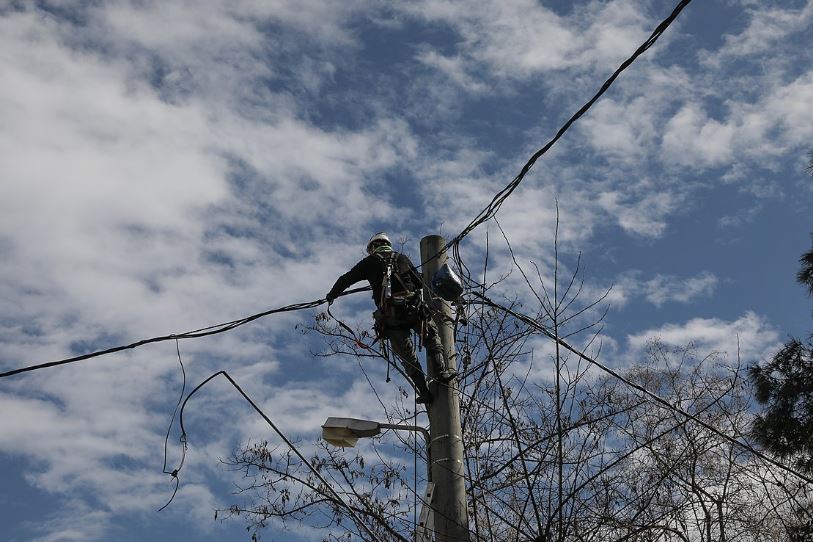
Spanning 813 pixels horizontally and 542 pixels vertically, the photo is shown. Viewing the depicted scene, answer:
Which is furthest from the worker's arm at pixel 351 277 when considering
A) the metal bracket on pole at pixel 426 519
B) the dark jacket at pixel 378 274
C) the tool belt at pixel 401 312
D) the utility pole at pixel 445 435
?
the metal bracket on pole at pixel 426 519

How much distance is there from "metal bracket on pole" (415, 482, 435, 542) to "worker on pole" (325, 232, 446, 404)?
2.24 ft

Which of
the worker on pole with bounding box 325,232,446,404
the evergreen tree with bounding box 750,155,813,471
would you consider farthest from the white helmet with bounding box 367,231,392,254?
the evergreen tree with bounding box 750,155,813,471

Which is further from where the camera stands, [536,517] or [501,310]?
[501,310]

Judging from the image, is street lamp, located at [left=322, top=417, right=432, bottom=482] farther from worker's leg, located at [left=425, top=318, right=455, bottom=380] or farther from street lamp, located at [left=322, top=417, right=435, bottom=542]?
worker's leg, located at [left=425, top=318, right=455, bottom=380]

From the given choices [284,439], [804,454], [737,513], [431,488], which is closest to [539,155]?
[431,488]

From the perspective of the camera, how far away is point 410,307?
6629mm

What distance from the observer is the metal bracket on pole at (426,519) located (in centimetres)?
538

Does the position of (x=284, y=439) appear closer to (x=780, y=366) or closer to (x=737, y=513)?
(x=737, y=513)

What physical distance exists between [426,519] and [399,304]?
181 centimetres

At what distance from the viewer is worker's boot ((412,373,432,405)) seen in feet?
19.3

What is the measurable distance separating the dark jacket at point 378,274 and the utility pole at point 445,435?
2.20 ft

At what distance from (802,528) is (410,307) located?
3.59 m

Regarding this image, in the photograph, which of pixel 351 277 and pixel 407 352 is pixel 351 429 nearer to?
pixel 407 352

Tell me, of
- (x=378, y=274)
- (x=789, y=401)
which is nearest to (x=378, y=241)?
(x=378, y=274)
